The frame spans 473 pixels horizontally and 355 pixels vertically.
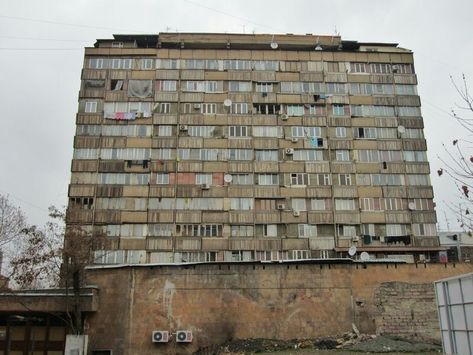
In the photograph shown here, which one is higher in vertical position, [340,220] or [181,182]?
[181,182]

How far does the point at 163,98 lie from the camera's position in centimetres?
5006

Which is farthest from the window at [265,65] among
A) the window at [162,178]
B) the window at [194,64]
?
the window at [162,178]

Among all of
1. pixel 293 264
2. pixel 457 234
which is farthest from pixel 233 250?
pixel 457 234

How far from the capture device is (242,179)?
47.7 m

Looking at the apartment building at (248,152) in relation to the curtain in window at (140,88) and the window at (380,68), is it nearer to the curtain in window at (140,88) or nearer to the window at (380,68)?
the curtain in window at (140,88)

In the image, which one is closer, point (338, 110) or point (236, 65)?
point (338, 110)

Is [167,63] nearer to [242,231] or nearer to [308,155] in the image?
[308,155]

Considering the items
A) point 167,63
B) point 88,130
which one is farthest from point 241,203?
point 167,63

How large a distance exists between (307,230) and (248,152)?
9.22 m

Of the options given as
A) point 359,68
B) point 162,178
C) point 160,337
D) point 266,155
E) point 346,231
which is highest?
point 359,68

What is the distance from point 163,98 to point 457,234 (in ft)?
151

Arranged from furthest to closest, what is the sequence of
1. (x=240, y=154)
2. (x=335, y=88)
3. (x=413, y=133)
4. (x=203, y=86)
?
(x=335, y=88), (x=203, y=86), (x=413, y=133), (x=240, y=154)

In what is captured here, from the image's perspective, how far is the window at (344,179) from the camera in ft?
158

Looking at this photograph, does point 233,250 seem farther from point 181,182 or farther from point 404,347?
point 404,347
